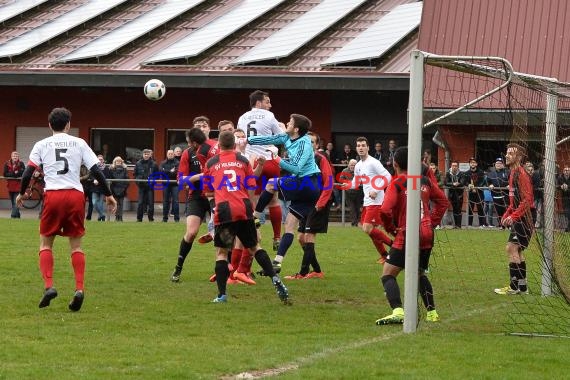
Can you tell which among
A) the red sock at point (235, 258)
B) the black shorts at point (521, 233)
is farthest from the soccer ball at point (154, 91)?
the black shorts at point (521, 233)

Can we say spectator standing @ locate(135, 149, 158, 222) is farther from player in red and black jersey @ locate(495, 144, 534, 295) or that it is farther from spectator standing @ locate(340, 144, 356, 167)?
player in red and black jersey @ locate(495, 144, 534, 295)

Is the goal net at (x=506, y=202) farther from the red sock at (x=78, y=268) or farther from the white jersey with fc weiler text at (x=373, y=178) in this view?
the red sock at (x=78, y=268)

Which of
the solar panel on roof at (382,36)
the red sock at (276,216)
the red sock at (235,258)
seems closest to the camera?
the red sock at (235,258)

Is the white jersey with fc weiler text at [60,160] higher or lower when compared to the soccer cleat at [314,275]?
higher

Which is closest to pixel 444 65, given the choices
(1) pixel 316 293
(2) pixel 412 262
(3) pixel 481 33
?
(2) pixel 412 262

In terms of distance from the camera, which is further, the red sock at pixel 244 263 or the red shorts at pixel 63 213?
the red sock at pixel 244 263

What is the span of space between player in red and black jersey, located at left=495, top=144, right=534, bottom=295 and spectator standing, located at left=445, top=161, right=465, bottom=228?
7383mm

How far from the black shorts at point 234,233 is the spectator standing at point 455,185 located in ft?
31.4

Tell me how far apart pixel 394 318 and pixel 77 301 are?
298cm

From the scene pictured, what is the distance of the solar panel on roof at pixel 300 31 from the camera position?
30.9 m

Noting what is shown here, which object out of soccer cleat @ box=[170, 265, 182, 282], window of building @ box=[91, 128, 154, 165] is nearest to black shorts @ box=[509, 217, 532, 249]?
soccer cleat @ box=[170, 265, 182, 282]

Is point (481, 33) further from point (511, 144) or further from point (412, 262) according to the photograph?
point (412, 262)

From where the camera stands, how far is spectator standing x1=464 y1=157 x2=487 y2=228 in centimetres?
1914

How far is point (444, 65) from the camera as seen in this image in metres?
9.79
